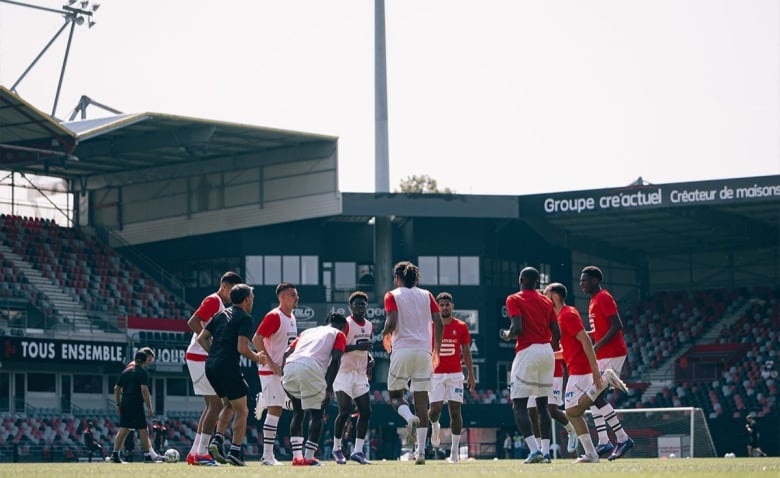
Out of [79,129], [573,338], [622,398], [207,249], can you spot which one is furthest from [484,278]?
[573,338]

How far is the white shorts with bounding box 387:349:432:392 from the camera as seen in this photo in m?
18.0

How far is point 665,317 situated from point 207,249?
19269 millimetres

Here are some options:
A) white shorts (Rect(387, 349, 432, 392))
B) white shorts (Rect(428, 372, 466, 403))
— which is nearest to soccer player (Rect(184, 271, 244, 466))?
white shorts (Rect(387, 349, 432, 392))

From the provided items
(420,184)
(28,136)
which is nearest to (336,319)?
(28,136)

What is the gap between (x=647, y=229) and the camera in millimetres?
56312

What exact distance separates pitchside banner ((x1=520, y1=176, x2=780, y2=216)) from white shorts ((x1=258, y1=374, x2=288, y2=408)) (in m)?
32.5

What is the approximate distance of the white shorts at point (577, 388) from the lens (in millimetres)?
17531

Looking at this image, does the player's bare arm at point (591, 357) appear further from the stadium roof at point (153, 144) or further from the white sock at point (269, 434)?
the stadium roof at point (153, 144)

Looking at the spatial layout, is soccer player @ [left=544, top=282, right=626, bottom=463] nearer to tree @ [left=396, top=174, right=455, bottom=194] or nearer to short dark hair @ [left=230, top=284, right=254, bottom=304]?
short dark hair @ [left=230, top=284, right=254, bottom=304]

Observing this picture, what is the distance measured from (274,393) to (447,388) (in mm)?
3742

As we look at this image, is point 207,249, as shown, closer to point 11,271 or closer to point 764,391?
point 11,271

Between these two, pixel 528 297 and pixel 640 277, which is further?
pixel 640 277

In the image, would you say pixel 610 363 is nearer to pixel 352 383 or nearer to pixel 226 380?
pixel 352 383

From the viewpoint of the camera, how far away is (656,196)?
49.3 m
